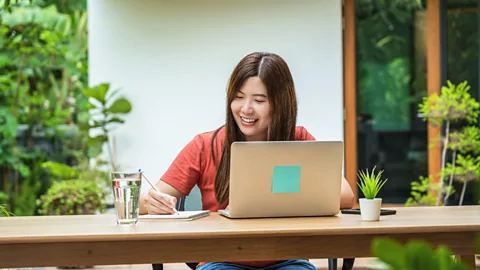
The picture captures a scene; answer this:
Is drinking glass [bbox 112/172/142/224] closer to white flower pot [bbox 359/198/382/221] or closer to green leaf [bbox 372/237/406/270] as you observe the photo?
white flower pot [bbox 359/198/382/221]

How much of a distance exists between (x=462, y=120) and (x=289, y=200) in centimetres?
480

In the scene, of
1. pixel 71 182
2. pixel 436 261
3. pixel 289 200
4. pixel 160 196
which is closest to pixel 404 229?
pixel 289 200

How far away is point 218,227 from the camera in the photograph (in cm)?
191

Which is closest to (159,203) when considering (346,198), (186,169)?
(186,169)

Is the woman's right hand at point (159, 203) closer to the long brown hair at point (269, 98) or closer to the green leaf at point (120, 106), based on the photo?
the long brown hair at point (269, 98)

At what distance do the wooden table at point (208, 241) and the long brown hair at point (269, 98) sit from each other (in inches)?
23.0

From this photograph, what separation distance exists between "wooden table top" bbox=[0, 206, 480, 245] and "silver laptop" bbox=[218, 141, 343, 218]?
0.05 m

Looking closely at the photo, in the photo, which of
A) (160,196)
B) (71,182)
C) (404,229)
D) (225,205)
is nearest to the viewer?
(404,229)

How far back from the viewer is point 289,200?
213 cm

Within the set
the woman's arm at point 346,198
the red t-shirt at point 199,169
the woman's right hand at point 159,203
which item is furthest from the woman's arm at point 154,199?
the woman's arm at point 346,198

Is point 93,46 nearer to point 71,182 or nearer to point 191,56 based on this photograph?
point 191,56

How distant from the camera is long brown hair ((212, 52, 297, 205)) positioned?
2523mm

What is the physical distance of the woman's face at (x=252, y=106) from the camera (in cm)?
251

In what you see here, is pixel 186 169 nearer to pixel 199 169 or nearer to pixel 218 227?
pixel 199 169
